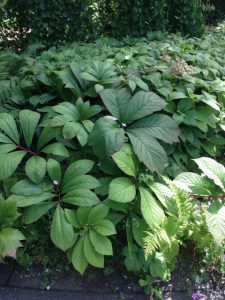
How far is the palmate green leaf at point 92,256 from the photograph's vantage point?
2.11 m

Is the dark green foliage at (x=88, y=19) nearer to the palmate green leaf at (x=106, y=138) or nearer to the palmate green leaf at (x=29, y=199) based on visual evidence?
the palmate green leaf at (x=106, y=138)

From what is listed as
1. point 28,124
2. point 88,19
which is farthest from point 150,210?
point 88,19

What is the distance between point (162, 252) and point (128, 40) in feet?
9.47

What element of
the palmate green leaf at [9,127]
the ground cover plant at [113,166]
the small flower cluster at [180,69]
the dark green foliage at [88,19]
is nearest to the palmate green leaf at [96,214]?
the ground cover plant at [113,166]

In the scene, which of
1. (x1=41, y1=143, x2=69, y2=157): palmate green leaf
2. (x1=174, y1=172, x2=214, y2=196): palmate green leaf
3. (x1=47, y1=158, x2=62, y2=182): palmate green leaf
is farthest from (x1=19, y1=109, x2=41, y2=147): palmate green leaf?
(x1=174, y1=172, x2=214, y2=196): palmate green leaf

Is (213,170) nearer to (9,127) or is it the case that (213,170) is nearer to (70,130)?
(70,130)

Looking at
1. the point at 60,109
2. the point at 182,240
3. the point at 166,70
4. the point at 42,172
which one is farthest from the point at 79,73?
the point at 182,240

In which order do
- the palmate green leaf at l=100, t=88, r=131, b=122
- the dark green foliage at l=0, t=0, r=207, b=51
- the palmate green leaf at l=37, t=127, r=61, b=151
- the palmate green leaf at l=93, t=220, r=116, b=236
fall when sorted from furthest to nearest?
1. the dark green foliage at l=0, t=0, r=207, b=51
2. the palmate green leaf at l=100, t=88, r=131, b=122
3. the palmate green leaf at l=37, t=127, r=61, b=151
4. the palmate green leaf at l=93, t=220, r=116, b=236

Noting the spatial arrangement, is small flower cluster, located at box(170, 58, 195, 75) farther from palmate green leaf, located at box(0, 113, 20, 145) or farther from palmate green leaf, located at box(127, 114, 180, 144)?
palmate green leaf, located at box(0, 113, 20, 145)

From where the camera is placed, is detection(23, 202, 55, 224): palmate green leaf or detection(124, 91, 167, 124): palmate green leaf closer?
detection(23, 202, 55, 224): palmate green leaf

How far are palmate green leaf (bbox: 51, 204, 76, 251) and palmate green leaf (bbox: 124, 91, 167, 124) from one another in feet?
2.69

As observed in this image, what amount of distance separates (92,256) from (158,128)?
94 centimetres

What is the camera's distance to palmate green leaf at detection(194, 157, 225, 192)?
2299mm

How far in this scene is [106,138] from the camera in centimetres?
234
